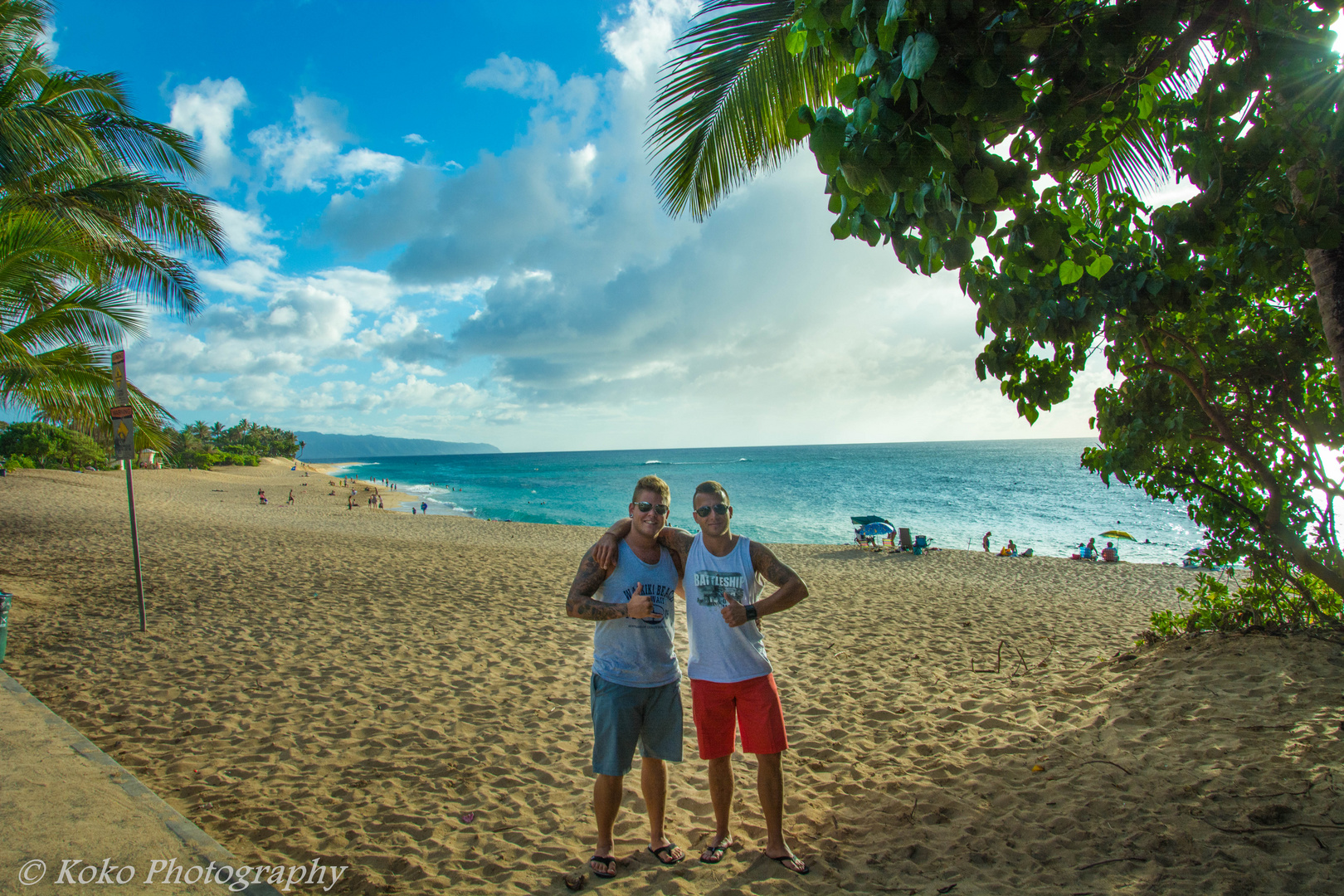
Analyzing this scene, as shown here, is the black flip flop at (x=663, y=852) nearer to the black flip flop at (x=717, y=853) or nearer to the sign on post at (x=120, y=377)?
the black flip flop at (x=717, y=853)

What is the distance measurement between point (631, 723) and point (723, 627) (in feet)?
1.95

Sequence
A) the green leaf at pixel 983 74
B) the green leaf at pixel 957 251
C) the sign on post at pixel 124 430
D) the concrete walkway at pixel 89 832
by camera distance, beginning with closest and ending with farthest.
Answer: the green leaf at pixel 983 74, the green leaf at pixel 957 251, the concrete walkway at pixel 89 832, the sign on post at pixel 124 430

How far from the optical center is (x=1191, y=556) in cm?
568

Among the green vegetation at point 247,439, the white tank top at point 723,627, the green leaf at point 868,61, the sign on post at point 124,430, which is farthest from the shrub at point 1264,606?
the green vegetation at point 247,439

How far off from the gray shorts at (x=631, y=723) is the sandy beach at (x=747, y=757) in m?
0.62

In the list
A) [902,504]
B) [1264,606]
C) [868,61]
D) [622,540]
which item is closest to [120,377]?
[622,540]

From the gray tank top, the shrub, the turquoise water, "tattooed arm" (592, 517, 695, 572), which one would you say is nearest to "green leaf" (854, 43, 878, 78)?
"tattooed arm" (592, 517, 695, 572)

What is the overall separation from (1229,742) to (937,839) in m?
2.12

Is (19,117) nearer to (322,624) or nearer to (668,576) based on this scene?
(322,624)

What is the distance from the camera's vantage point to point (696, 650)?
9.32 feet

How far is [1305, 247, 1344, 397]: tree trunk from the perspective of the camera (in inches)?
95.3

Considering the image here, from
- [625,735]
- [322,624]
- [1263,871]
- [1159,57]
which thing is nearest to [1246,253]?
[1159,57]

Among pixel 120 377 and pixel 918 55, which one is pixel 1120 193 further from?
pixel 120 377

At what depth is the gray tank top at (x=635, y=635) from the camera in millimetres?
2826
